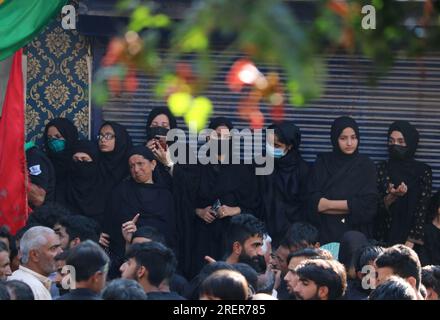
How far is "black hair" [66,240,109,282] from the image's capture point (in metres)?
9.59

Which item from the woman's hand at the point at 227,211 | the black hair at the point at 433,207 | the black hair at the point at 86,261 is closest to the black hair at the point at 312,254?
the black hair at the point at 86,261

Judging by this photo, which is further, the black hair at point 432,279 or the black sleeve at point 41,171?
the black sleeve at point 41,171

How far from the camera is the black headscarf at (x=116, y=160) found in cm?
1326

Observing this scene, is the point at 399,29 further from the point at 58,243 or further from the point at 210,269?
the point at 58,243

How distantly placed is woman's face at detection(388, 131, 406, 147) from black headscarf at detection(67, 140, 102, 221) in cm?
248

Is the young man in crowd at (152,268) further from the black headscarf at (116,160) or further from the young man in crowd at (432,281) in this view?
the black headscarf at (116,160)

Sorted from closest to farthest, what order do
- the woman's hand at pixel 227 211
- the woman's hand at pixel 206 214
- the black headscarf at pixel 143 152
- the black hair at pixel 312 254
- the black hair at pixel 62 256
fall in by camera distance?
the black hair at pixel 62 256, the black hair at pixel 312 254, the black headscarf at pixel 143 152, the woman's hand at pixel 227 211, the woman's hand at pixel 206 214

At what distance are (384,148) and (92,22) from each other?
2.79 metres

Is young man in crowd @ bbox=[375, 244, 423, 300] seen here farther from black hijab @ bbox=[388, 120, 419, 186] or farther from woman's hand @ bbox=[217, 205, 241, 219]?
black hijab @ bbox=[388, 120, 419, 186]

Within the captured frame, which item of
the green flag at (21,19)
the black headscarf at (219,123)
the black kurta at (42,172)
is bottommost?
the black kurta at (42,172)

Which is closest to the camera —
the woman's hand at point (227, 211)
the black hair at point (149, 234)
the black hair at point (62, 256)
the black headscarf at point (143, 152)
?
the black hair at point (62, 256)

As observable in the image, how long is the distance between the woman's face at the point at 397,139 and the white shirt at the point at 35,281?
3.89 meters

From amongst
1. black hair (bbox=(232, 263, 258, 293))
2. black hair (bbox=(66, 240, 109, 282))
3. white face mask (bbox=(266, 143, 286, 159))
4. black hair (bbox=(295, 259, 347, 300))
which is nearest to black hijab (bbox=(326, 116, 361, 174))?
white face mask (bbox=(266, 143, 286, 159))

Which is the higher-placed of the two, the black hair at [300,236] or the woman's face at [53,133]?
the woman's face at [53,133]
